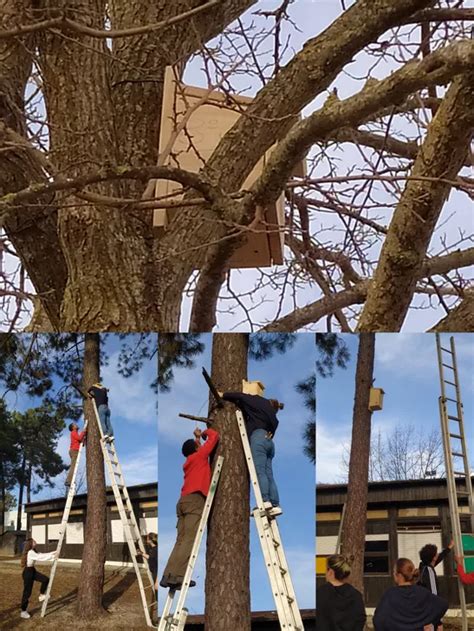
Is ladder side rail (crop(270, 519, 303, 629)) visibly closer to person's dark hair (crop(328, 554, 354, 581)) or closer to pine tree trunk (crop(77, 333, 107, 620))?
person's dark hair (crop(328, 554, 354, 581))

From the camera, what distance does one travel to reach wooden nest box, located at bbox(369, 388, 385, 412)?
12.4 ft

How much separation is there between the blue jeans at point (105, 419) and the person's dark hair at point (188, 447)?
0.30 meters

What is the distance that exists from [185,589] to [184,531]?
21cm

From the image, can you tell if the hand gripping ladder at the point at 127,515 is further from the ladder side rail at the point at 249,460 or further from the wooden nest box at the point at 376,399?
the wooden nest box at the point at 376,399

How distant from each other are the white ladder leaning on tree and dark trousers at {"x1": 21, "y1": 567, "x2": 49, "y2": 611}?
1.0 inches

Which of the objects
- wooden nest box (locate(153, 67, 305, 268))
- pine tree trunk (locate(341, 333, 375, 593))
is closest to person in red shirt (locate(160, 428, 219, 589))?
pine tree trunk (locate(341, 333, 375, 593))

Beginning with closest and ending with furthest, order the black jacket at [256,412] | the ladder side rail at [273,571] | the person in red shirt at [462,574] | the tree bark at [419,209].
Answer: the ladder side rail at [273,571] → the person in red shirt at [462,574] → the black jacket at [256,412] → the tree bark at [419,209]

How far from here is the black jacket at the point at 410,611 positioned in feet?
11.8

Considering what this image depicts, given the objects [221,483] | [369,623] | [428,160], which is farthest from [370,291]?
[369,623]

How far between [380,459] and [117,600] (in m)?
1.13

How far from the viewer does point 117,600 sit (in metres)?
3.72

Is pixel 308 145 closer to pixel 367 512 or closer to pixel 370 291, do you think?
pixel 370 291

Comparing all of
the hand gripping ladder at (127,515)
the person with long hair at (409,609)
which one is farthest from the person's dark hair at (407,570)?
the hand gripping ladder at (127,515)

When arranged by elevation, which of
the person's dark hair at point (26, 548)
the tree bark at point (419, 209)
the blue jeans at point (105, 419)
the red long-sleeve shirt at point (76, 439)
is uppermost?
the tree bark at point (419, 209)
